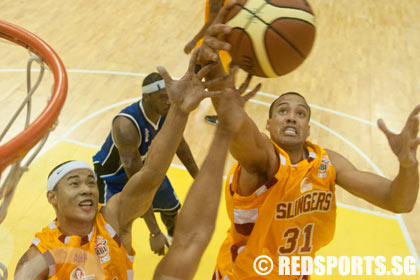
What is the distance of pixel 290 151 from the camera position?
9.96 ft

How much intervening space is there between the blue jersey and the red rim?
1030mm

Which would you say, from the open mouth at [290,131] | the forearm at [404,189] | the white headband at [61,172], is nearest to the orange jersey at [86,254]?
the white headband at [61,172]

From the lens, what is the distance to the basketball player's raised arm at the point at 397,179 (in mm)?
2479

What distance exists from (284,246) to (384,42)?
7388 mm

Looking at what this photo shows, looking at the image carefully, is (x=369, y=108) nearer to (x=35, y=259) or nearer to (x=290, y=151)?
(x=290, y=151)

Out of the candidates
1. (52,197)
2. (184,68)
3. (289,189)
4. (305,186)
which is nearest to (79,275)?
(52,197)

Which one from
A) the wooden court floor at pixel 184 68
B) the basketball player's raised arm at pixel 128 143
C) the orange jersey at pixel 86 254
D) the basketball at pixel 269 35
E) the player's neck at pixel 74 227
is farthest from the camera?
the wooden court floor at pixel 184 68

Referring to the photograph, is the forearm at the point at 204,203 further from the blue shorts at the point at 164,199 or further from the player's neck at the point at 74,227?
the blue shorts at the point at 164,199

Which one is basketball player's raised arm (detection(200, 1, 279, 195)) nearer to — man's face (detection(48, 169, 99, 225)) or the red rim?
the red rim

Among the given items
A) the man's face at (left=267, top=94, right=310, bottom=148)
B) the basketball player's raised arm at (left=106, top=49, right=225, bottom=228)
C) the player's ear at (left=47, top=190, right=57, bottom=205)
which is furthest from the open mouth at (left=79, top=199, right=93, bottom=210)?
the man's face at (left=267, top=94, right=310, bottom=148)

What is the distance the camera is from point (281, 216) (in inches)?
111

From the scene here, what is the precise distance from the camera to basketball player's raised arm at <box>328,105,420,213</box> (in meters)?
2.48

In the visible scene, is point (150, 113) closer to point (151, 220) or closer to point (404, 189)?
point (151, 220)

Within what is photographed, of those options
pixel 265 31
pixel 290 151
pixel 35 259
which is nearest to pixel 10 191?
pixel 35 259
